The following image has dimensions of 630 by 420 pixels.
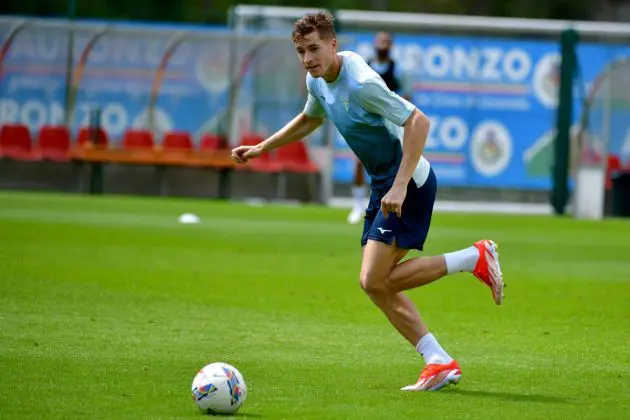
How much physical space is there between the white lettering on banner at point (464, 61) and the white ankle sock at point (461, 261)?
24636 mm

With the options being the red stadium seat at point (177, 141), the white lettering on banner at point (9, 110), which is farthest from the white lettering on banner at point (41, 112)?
the red stadium seat at point (177, 141)

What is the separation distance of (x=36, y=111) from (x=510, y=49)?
10.7m

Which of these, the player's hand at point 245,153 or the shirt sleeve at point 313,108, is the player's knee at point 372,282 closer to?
the shirt sleeve at point 313,108

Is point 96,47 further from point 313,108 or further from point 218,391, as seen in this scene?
point 218,391

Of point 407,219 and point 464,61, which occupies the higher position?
point 464,61

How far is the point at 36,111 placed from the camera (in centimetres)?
3266

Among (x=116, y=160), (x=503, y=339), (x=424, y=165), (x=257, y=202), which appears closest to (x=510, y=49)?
(x=257, y=202)

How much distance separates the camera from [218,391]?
7.41 m

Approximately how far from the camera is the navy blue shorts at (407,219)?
8680mm

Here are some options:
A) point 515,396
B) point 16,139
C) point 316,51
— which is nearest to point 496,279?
point 515,396

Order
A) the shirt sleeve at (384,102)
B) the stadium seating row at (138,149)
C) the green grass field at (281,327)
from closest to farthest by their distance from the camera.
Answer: the green grass field at (281,327), the shirt sleeve at (384,102), the stadium seating row at (138,149)

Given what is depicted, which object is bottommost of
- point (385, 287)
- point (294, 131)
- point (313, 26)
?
point (385, 287)

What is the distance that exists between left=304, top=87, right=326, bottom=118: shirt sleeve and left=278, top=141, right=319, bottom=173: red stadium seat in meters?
22.0

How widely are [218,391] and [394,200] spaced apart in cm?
156
